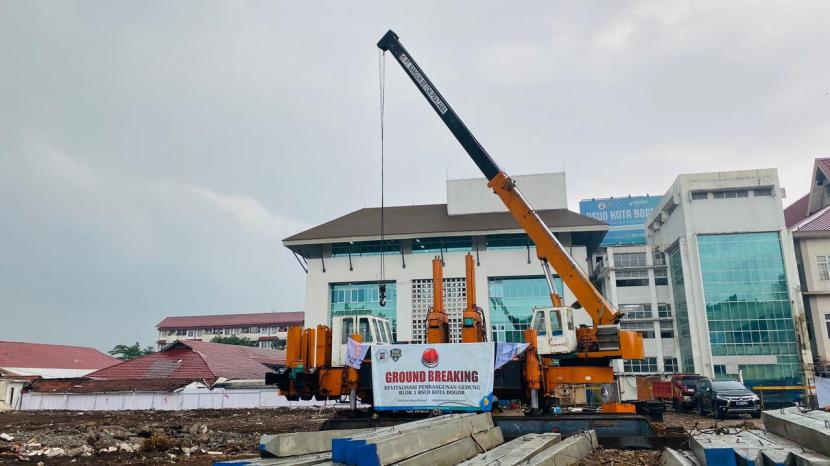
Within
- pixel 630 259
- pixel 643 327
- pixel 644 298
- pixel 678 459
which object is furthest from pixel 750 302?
pixel 678 459

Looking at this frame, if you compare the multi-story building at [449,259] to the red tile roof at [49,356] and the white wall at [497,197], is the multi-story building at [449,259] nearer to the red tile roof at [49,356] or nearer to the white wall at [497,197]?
the white wall at [497,197]

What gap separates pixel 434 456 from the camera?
6594 millimetres

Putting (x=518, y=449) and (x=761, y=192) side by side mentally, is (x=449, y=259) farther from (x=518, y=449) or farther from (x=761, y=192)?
(x=518, y=449)

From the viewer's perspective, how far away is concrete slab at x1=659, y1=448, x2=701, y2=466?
6326mm

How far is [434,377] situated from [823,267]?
33.2 meters

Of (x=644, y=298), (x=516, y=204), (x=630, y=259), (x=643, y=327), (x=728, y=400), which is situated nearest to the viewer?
(x=516, y=204)

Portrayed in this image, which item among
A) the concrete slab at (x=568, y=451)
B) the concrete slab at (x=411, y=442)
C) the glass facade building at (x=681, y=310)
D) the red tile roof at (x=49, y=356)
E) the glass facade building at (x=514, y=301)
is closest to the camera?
the concrete slab at (x=411, y=442)

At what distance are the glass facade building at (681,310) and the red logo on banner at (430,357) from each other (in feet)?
88.9

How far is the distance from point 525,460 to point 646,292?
34786 mm

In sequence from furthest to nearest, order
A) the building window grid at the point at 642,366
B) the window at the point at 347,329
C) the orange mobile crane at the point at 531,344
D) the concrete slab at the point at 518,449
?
1. the building window grid at the point at 642,366
2. the window at the point at 347,329
3. the orange mobile crane at the point at 531,344
4. the concrete slab at the point at 518,449

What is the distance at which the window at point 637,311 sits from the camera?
37.8 meters

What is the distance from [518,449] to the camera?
7465 millimetres

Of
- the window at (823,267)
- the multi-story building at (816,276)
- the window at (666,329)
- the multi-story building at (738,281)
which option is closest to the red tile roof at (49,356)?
the window at (666,329)

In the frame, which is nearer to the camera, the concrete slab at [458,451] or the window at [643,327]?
the concrete slab at [458,451]
